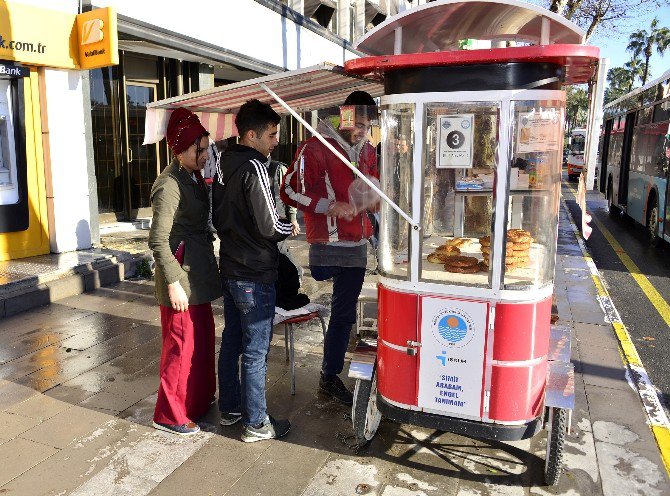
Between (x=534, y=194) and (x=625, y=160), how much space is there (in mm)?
12424

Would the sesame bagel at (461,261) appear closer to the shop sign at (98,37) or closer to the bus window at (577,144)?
the shop sign at (98,37)

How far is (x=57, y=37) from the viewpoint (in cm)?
770

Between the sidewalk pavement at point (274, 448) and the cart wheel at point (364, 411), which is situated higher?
the cart wheel at point (364, 411)

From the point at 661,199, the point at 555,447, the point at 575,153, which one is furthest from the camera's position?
the point at 575,153

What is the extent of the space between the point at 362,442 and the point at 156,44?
8433 mm

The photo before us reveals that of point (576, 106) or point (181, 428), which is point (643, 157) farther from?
point (576, 106)

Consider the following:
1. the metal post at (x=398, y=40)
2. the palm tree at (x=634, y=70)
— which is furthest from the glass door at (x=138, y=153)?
the palm tree at (x=634, y=70)

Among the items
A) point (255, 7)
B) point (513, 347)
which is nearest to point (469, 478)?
point (513, 347)

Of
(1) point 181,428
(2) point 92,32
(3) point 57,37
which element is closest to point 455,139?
(1) point 181,428

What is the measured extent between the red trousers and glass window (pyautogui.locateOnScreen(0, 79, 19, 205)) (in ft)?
16.5

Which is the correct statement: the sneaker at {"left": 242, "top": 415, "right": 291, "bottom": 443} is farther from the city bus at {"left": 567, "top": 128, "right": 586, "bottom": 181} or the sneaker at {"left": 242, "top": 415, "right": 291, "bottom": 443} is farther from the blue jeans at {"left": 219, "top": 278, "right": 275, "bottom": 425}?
the city bus at {"left": 567, "top": 128, "right": 586, "bottom": 181}

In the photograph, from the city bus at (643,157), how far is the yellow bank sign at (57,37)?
927cm

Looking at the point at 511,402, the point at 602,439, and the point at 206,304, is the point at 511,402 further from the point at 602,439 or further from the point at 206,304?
the point at 206,304

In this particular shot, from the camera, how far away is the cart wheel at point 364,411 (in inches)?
141
